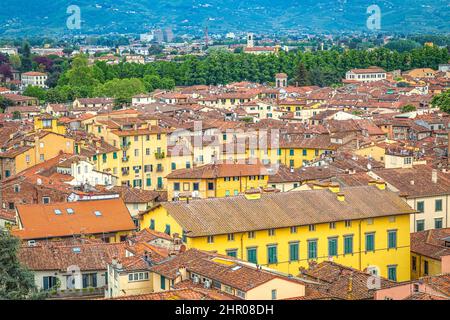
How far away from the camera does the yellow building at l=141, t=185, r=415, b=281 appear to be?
66.7ft

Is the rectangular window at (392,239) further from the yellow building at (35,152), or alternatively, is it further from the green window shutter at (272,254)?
the yellow building at (35,152)

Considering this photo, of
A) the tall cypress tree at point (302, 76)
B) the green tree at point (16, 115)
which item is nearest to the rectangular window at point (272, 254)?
the green tree at point (16, 115)

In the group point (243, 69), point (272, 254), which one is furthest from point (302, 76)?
point (272, 254)

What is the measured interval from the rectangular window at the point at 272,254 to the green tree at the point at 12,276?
652 centimetres

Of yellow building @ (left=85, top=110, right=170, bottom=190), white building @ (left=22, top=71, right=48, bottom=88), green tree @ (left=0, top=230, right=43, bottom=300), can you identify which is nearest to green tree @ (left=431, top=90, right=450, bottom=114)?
yellow building @ (left=85, top=110, right=170, bottom=190)

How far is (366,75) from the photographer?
3912 inches

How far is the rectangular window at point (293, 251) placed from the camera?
828 inches

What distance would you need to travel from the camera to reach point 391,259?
22375mm

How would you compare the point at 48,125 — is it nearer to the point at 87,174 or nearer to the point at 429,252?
the point at 87,174

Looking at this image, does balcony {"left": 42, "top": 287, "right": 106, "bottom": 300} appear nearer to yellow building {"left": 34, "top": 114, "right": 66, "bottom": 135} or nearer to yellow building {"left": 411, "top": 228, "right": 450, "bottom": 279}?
yellow building {"left": 411, "top": 228, "right": 450, "bottom": 279}

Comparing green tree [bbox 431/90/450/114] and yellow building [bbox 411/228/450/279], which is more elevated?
green tree [bbox 431/90/450/114]

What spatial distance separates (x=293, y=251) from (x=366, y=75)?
80.1 m

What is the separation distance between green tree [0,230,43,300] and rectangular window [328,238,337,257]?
8.18 metres
